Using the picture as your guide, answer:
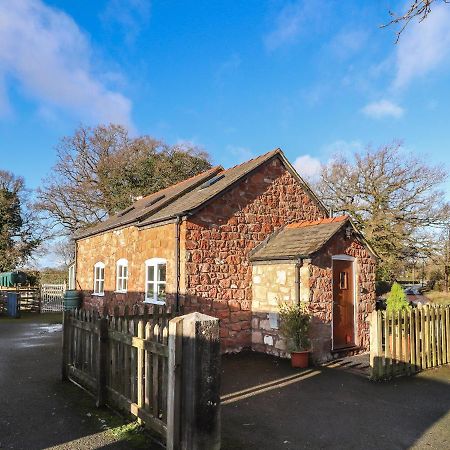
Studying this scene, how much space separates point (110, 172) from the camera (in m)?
30.3

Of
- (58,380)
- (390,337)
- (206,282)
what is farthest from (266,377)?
(58,380)

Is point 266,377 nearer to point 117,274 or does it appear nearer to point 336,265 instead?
point 336,265

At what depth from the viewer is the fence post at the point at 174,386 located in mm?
4203

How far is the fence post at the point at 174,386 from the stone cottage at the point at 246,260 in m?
5.37

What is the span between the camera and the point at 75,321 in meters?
7.29

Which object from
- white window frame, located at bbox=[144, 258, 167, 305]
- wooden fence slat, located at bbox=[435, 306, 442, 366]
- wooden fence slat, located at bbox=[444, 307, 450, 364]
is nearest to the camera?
wooden fence slat, located at bbox=[435, 306, 442, 366]

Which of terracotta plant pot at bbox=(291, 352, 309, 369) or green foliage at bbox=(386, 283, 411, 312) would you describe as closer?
terracotta plant pot at bbox=(291, 352, 309, 369)

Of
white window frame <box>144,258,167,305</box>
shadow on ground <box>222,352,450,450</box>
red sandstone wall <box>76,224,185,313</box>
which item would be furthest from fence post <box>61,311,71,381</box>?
white window frame <box>144,258,167,305</box>

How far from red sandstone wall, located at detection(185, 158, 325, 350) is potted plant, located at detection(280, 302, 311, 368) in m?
1.82

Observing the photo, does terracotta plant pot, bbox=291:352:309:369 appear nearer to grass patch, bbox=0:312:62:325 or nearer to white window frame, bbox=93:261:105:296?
white window frame, bbox=93:261:105:296

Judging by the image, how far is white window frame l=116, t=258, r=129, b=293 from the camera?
14.8 m

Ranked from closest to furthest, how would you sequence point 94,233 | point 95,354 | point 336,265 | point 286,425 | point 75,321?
1. point 286,425
2. point 95,354
3. point 75,321
4. point 336,265
5. point 94,233

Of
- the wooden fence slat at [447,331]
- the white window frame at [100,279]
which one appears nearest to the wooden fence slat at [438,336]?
the wooden fence slat at [447,331]

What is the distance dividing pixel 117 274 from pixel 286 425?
11.1 meters
